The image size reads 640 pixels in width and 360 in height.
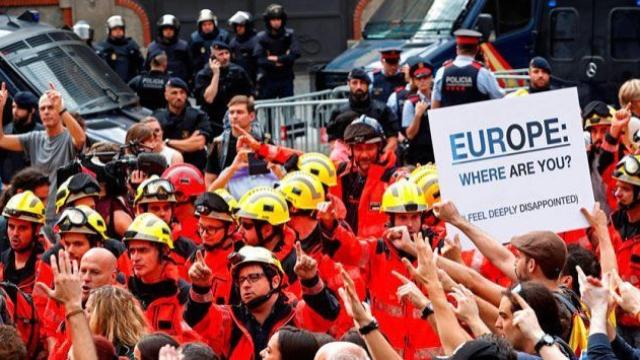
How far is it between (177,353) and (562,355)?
1.70 meters

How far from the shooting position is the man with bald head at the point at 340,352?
22.3 feet

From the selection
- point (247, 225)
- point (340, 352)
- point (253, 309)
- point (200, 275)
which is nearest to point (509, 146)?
point (247, 225)

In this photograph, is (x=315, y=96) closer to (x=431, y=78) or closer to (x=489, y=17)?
(x=489, y=17)

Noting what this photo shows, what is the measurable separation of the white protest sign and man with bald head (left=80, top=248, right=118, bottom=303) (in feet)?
6.65

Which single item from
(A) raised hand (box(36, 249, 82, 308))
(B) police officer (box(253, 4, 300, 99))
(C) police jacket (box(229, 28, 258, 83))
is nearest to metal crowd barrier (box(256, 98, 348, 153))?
(B) police officer (box(253, 4, 300, 99))

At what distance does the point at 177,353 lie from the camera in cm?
736

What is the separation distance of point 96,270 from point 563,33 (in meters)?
12.2

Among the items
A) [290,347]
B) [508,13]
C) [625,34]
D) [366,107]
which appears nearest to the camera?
[290,347]

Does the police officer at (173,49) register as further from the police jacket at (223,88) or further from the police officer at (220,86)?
the police officer at (220,86)

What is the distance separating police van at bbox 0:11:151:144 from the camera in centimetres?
1648

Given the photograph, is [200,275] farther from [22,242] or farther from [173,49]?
[173,49]

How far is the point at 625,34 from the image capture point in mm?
20125

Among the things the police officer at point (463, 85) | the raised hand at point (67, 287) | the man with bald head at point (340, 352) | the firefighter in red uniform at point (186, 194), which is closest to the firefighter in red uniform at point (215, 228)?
the firefighter in red uniform at point (186, 194)

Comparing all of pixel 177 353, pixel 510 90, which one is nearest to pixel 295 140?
pixel 510 90
